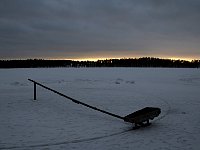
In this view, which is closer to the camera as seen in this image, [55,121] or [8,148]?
[8,148]

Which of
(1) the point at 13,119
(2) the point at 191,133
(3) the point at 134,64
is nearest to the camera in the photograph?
(2) the point at 191,133

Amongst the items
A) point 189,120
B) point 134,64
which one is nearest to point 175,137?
point 189,120

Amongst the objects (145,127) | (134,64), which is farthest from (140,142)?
(134,64)

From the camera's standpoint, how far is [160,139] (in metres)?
6.58

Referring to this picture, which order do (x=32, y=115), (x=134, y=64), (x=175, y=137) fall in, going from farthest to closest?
(x=134, y=64) → (x=32, y=115) → (x=175, y=137)

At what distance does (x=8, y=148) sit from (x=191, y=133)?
484cm

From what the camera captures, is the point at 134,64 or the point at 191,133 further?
the point at 134,64

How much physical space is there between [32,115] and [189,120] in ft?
18.7

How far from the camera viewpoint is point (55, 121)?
340 inches

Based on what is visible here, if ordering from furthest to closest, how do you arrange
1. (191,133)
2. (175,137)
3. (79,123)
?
(79,123), (191,133), (175,137)

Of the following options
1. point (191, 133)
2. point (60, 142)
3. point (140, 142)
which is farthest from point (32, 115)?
point (191, 133)

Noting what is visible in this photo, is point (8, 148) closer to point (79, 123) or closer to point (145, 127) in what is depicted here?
point (79, 123)

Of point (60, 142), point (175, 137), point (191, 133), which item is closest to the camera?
point (60, 142)

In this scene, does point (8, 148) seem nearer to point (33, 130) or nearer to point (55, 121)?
point (33, 130)
